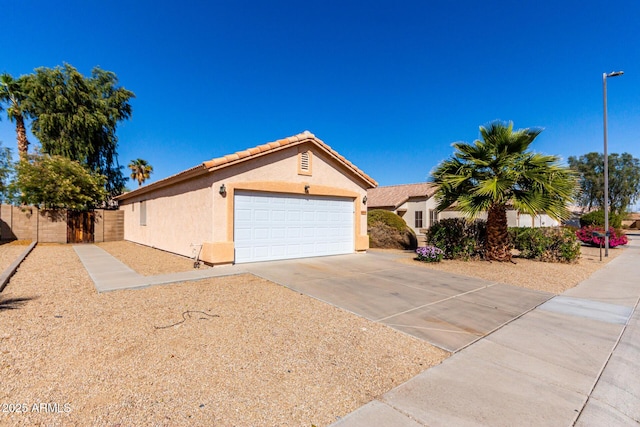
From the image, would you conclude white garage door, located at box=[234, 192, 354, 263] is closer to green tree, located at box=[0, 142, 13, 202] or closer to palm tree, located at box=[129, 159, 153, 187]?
green tree, located at box=[0, 142, 13, 202]

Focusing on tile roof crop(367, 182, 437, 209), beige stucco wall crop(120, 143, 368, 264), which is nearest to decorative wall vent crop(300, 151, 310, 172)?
beige stucco wall crop(120, 143, 368, 264)

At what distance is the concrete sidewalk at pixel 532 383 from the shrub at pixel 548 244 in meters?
6.73

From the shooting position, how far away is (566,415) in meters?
2.64

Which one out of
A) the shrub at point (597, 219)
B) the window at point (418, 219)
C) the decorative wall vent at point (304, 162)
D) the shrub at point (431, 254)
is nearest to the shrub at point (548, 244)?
the shrub at point (431, 254)

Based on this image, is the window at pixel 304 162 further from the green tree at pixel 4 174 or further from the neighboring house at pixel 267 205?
the green tree at pixel 4 174

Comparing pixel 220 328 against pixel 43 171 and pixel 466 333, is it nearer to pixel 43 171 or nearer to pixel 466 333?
pixel 466 333

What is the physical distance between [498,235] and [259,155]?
358 inches

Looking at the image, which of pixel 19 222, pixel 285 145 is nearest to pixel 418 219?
pixel 285 145

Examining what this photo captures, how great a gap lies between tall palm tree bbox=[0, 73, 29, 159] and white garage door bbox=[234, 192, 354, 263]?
72.9ft

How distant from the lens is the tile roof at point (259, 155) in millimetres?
9070

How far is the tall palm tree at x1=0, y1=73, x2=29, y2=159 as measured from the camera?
2134 centimetres

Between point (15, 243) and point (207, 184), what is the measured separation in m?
14.5

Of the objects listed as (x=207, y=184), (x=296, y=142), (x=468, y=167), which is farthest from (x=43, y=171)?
(x=468, y=167)

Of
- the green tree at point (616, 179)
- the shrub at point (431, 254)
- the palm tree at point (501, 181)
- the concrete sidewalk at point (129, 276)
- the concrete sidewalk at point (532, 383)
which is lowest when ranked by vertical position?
the concrete sidewalk at point (532, 383)
